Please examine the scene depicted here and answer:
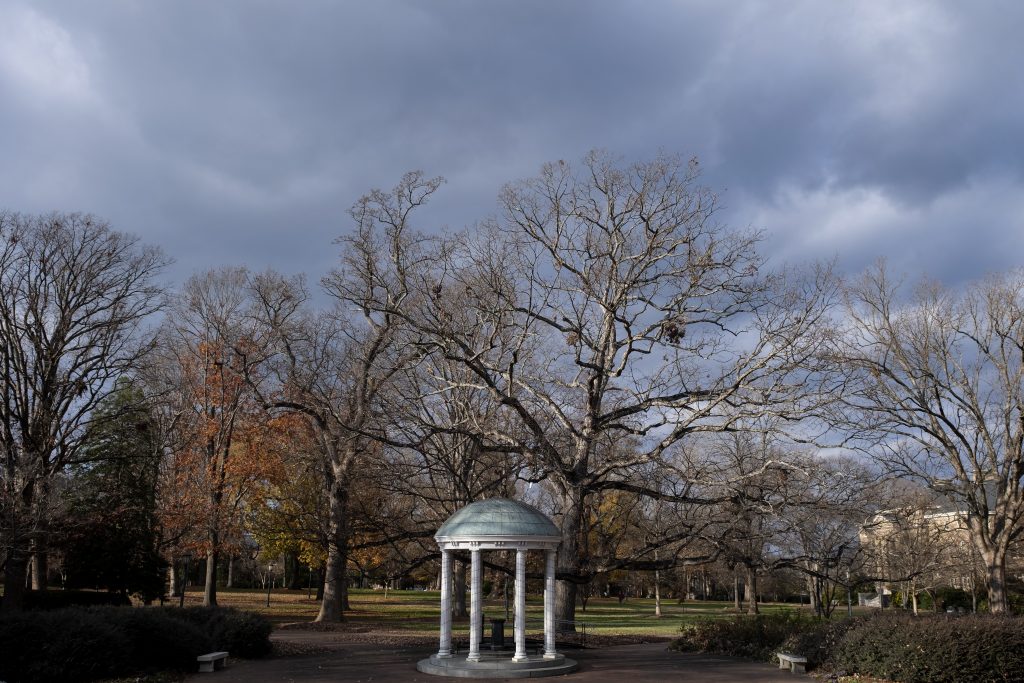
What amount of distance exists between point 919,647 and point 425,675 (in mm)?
8857

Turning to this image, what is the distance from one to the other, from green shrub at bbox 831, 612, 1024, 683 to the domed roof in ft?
20.6

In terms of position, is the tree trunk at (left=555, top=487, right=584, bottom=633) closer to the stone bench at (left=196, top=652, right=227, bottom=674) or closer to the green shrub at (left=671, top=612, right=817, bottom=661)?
the green shrub at (left=671, top=612, right=817, bottom=661)

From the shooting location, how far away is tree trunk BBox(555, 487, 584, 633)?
20.5m

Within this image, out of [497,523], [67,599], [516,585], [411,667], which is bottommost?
[411,667]

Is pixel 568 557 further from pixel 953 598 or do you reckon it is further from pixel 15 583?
pixel 953 598

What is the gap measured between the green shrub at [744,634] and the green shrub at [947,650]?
3.87m

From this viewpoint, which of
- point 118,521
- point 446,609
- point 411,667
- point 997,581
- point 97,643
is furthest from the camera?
point 118,521

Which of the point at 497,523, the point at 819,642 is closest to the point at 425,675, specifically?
the point at 497,523

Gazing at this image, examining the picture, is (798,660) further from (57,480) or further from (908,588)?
(908,588)

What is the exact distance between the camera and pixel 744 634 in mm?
19469

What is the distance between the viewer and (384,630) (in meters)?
26.8

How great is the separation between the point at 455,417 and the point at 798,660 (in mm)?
12487

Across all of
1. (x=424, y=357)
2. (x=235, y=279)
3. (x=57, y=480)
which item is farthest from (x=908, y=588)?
(x=57, y=480)

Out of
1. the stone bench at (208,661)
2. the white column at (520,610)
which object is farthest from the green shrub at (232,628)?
the white column at (520,610)
